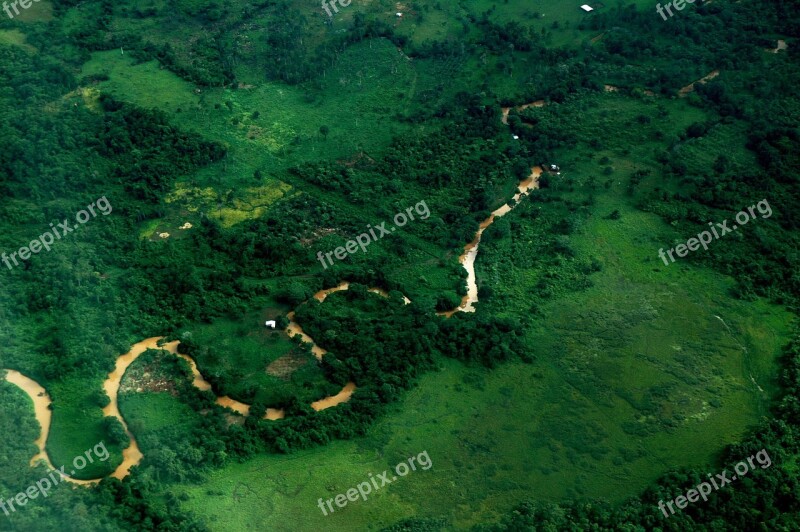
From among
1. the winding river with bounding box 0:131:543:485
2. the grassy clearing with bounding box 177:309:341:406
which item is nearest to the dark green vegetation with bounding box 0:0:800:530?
the grassy clearing with bounding box 177:309:341:406

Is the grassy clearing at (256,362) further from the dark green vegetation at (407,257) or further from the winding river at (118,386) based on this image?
the winding river at (118,386)

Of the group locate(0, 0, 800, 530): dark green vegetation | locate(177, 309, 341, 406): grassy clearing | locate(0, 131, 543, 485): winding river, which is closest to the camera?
locate(0, 0, 800, 530): dark green vegetation

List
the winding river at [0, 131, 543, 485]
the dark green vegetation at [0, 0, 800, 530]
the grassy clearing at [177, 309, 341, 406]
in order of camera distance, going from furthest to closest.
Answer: the grassy clearing at [177, 309, 341, 406] < the winding river at [0, 131, 543, 485] < the dark green vegetation at [0, 0, 800, 530]

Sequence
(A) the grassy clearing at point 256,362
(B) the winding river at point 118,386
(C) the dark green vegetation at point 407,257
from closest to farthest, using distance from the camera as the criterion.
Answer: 1. (C) the dark green vegetation at point 407,257
2. (B) the winding river at point 118,386
3. (A) the grassy clearing at point 256,362

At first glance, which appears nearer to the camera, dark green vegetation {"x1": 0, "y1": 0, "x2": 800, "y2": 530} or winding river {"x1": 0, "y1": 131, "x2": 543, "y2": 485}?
dark green vegetation {"x1": 0, "y1": 0, "x2": 800, "y2": 530}

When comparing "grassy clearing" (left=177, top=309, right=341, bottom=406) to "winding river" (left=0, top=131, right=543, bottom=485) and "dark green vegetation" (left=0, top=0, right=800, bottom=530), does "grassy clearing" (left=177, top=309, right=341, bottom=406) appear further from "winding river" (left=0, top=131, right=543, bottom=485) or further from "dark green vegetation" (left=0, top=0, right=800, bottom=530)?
"winding river" (left=0, top=131, right=543, bottom=485)

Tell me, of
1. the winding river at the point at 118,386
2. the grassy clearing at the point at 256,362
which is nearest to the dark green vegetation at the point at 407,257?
the grassy clearing at the point at 256,362

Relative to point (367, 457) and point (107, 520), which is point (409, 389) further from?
point (107, 520)

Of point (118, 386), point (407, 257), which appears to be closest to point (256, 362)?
point (118, 386)

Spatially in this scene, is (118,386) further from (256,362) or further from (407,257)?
(407,257)
